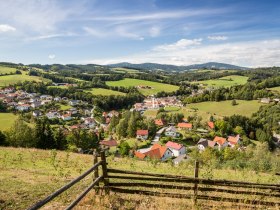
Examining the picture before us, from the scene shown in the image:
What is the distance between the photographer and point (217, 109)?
4592 inches

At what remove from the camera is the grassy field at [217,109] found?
108 metres

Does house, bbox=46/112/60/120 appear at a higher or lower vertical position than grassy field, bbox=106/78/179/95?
lower

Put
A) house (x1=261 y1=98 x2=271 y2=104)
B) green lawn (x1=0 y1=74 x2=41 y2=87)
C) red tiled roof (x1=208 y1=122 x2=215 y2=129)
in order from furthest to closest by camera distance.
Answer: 1. green lawn (x1=0 y1=74 x2=41 y2=87)
2. house (x1=261 y1=98 x2=271 y2=104)
3. red tiled roof (x1=208 y1=122 x2=215 y2=129)

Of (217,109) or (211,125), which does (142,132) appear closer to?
(211,125)

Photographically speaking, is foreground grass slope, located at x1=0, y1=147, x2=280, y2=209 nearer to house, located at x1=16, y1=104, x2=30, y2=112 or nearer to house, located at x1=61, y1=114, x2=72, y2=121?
house, located at x1=61, y1=114, x2=72, y2=121

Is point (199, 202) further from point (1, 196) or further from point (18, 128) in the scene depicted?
point (18, 128)

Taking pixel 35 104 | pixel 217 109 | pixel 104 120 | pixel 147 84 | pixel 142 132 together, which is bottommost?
pixel 104 120

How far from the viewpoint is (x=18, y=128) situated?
36000mm

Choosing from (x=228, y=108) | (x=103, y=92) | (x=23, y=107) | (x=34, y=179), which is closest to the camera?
(x=34, y=179)

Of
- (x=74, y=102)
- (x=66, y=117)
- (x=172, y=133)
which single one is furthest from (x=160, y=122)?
(x=74, y=102)

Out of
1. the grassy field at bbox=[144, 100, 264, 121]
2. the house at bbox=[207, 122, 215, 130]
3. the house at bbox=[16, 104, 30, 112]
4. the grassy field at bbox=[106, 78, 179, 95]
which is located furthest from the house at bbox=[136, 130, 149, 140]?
the grassy field at bbox=[106, 78, 179, 95]

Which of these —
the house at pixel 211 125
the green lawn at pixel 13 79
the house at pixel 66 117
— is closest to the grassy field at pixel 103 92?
the house at pixel 66 117

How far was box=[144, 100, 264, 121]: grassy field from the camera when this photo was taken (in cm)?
10788

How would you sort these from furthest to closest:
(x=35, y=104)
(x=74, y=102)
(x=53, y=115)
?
1. (x=74, y=102)
2. (x=35, y=104)
3. (x=53, y=115)
